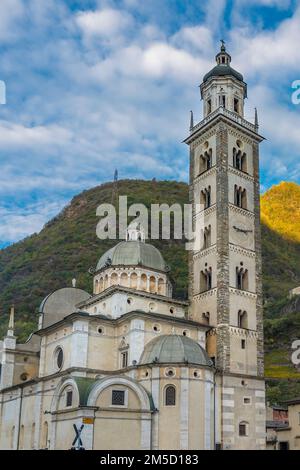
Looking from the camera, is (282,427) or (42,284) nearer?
(282,427)

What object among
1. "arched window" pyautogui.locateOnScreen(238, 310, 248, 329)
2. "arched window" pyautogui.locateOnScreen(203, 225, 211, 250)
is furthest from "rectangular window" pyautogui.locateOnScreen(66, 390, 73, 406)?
"arched window" pyautogui.locateOnScreen(203, 225, 211, 250)

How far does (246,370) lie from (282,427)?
8772mm

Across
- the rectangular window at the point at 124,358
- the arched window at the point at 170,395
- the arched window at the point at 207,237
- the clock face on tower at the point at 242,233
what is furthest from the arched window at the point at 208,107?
the arched window at the point at 170,395

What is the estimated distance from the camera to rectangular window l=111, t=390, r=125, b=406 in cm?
3722

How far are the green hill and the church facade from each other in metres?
30.4

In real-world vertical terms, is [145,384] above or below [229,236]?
below

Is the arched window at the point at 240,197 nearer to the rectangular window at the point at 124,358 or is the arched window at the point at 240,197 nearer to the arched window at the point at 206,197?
the arched window at the point at 206,197

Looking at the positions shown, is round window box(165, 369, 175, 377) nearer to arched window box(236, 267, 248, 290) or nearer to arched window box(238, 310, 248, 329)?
arched window box(238, 310, 248, 329)

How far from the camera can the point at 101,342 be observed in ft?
140

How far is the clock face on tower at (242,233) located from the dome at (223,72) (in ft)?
43.7
